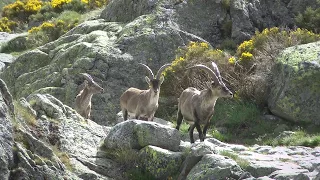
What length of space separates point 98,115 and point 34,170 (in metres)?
9.33

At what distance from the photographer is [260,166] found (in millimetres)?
11617

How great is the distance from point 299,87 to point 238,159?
18.4 ft

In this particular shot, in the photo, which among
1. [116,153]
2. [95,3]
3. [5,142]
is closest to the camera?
[5,142]

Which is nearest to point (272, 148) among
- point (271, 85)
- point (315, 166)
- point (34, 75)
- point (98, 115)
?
point (315, 166)

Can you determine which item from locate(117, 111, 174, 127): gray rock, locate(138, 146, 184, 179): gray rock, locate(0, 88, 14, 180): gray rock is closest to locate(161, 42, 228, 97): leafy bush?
locate(117, 111, 174, 127): gray rock

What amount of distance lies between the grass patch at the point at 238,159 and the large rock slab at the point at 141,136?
1.00 meters

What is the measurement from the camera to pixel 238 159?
39.3ft

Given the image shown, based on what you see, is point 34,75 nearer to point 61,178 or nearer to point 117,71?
point 117,71

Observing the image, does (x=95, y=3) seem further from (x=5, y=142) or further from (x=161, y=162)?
(x=5, y=142)

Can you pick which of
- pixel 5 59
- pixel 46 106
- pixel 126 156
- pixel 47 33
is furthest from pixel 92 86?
pixel 47 33

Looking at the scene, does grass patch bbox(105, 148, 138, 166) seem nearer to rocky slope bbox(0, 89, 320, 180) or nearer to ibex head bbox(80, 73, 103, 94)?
rocky slope bbox(0, 89, 320, 180)

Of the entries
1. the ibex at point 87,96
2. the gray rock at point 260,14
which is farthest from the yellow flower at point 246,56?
the ibex at point 87,96

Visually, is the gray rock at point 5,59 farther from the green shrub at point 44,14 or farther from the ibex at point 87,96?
the ibex at point 87,96

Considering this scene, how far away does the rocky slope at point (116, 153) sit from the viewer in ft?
34.2
